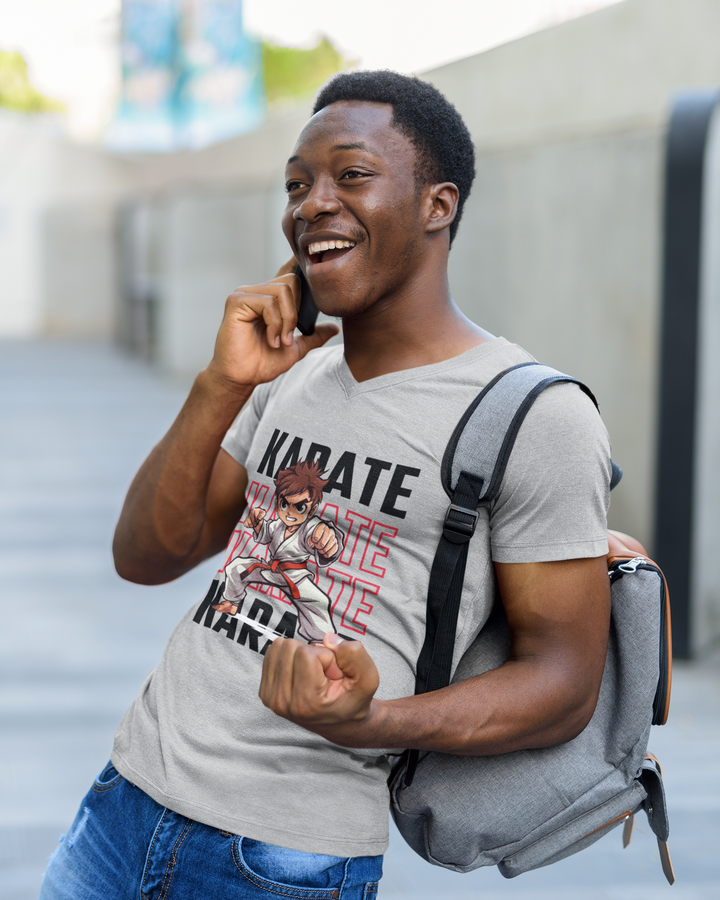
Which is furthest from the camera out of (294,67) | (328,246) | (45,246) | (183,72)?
(294,67)

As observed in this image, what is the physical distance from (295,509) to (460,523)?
0.88ft

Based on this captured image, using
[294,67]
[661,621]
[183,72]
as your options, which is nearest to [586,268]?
[661,621]

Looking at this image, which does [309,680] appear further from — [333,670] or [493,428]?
[493,428]

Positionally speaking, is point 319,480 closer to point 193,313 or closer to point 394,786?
point 394,786

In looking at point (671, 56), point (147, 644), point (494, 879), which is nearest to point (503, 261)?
point (671, 56)

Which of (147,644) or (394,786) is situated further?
(147,644)

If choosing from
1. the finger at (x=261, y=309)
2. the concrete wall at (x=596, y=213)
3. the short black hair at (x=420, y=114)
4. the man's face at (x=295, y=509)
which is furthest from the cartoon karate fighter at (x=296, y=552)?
the concrete wall at (x=596, y=213)

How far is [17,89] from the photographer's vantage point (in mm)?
52531

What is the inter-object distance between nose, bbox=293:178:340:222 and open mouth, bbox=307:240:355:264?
0.13 feet

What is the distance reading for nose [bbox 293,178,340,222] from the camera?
4.94 feet

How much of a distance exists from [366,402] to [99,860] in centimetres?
75

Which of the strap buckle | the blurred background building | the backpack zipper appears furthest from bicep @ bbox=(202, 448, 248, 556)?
the blurred background building

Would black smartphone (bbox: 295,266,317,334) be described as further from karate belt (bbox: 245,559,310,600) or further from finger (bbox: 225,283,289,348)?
karate belt (bbox: 245,559,310,600)

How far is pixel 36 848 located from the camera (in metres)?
3.14
